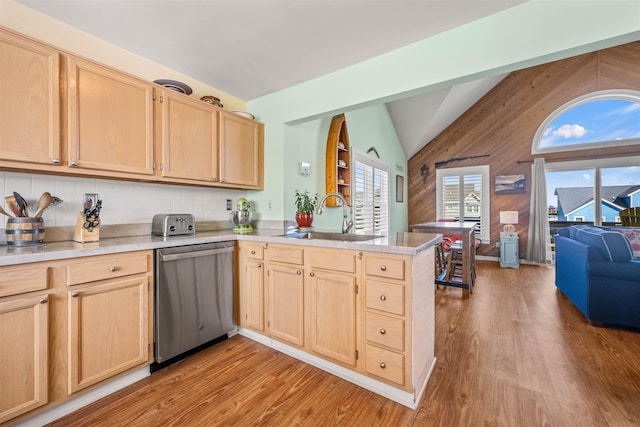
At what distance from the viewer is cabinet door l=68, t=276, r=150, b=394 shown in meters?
1.50

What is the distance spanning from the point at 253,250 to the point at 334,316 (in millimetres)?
919

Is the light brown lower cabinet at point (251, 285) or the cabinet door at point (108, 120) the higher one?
the cabinet door at point (108, 120)

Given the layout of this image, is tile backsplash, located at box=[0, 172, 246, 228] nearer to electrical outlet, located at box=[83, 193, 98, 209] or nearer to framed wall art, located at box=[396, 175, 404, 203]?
electrical outlet, located at box=[83, 193, 98, 209]

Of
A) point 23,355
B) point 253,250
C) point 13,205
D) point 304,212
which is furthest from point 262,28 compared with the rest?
point 23,355

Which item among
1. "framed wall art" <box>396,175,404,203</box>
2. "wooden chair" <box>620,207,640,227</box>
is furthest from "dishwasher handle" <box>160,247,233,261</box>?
"wooden chair" <box>620,207,640,227</box>

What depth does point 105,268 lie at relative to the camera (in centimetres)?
161

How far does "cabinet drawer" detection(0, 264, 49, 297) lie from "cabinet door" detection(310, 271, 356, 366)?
151cm

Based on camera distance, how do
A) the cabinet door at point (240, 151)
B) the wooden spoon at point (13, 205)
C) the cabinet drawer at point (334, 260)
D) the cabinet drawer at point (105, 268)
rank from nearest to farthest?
the cabinet drawer at point (105, 268), the wooden spoon at point (13, 205), the cabinet drawer at point (334, 260), the cabinet door at point (240, 151)

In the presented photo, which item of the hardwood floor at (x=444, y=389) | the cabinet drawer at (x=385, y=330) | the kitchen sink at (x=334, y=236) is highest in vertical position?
the kitchen sink at (x=334, y=236)

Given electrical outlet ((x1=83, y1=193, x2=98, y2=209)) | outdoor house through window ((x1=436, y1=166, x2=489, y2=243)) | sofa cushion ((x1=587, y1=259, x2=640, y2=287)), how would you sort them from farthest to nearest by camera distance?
1. outdoor house through window ((x1=436, y1=166, x2=489, y2=243))
2. sofa cushion ((x1=587, y1=259, x2=640, y2=287))
3. electrical outlet ((x1=83, y1=193, x2=98, y2=209))

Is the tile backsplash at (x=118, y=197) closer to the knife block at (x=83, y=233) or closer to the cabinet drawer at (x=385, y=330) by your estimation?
the knife block at (x=83, y=233)

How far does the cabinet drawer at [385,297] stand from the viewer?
156 cm

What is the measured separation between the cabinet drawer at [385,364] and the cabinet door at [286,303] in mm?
569

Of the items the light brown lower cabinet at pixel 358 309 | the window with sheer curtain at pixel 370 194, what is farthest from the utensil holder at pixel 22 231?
the window with sheer curtain at pixel 370 194
